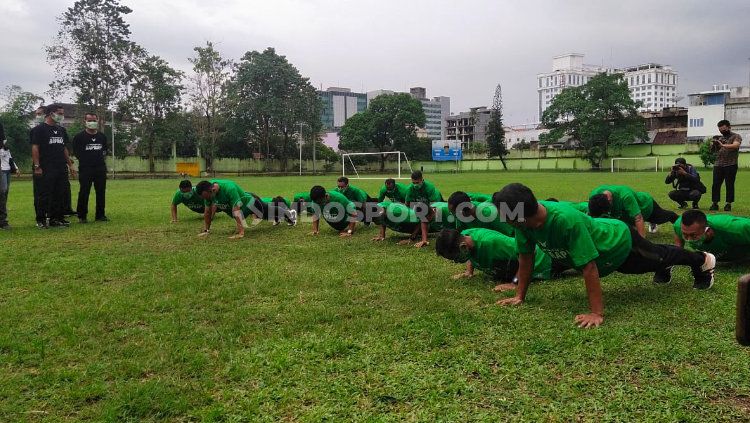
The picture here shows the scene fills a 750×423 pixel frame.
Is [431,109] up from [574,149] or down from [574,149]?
up

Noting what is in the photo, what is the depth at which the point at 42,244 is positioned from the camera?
7746 mm

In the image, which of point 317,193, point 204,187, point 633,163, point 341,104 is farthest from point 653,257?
point 341,104

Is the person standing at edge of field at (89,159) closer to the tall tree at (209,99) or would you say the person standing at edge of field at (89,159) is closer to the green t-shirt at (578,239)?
the green t-shirt at (578,239)

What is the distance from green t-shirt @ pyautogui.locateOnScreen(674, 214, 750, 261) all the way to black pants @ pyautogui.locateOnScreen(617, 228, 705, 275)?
1.79 feet

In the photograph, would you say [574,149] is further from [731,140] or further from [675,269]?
[675,269]

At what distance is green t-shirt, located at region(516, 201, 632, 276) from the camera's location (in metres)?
3.89

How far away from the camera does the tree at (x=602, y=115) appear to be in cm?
5550

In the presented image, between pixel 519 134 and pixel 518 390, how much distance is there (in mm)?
104413

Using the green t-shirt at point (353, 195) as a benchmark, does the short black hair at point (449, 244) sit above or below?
Answer: below

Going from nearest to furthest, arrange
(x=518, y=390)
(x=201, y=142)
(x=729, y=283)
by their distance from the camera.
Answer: (x=518, y=390) → (x=729, y=283) → (x=201, y=142)

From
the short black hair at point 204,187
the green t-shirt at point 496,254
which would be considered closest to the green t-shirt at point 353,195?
the short black hair at point 204,187

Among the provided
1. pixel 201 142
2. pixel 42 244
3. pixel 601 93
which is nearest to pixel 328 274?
pixel 42 244

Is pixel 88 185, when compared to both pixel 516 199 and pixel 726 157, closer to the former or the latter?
pixel 516 199

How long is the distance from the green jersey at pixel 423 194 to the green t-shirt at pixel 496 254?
3725mm
